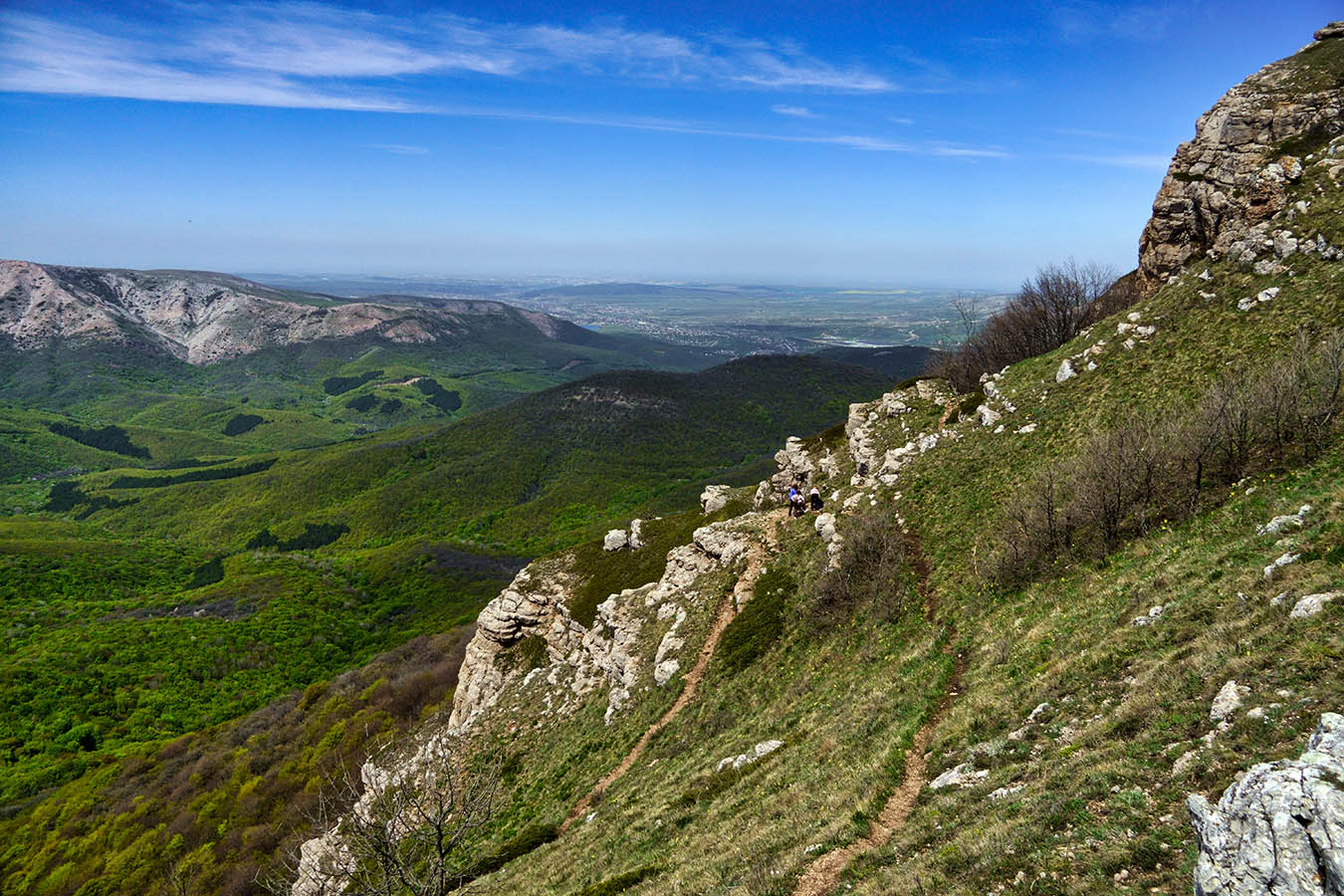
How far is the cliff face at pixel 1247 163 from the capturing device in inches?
1483

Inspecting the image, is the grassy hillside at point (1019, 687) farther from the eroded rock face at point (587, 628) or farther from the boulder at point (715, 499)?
the boulder at point (715, 499)

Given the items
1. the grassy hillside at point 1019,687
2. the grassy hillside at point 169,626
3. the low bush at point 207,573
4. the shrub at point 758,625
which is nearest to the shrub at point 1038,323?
the grassy hillside at point 1019,687

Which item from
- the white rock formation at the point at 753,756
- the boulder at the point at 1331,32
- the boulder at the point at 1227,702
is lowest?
the white rock formation at the point at 753,756

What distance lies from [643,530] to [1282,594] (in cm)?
5331

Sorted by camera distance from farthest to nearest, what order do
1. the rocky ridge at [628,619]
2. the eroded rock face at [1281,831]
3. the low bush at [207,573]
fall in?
the low bush at [207,573] → the rocky ridge at [628,619] → the eroded rock face at [1281,831]

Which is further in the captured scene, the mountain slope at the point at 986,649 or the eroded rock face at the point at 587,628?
the eroded rock face at the point at 587,628

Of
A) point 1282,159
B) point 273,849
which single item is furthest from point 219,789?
point 1282,159

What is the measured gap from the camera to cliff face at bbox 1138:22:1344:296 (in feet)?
124

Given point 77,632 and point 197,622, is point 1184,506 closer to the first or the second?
point 197,622

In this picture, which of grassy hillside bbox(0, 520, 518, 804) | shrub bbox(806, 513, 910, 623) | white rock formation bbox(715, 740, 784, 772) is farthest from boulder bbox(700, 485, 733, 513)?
grassy hillside bbox(0, 520, 518, 804)

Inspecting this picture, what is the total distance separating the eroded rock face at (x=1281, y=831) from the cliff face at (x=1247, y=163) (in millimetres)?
40341

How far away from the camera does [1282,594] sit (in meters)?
13.6

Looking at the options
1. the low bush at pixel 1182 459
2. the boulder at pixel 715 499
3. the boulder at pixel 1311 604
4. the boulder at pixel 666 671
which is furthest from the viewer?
the boulder at pixel 715 499

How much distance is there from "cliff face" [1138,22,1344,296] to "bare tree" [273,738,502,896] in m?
50.0
